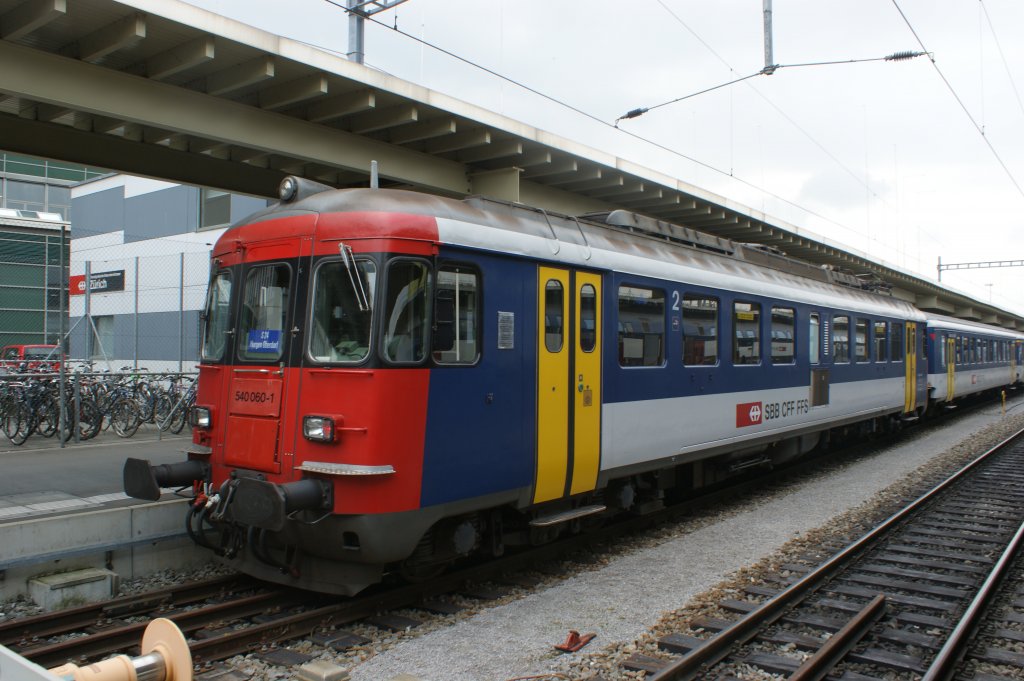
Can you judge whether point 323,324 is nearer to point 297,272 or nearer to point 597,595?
point 297,272

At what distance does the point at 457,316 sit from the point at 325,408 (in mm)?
1173

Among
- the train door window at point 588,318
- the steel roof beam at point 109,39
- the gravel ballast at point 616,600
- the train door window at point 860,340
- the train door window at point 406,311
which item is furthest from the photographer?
the train door window at point 860,340

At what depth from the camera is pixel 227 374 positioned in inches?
247

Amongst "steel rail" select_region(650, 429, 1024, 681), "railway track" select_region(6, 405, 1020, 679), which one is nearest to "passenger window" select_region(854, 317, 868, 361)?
"steel rail" select_region(650, 429, 1024, 681)

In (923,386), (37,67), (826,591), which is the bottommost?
(826,591)

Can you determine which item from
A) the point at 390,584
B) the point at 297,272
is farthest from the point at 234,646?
the point at 297,272

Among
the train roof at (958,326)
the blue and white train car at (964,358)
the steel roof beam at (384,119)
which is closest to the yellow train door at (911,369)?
the blue and white train car at (964,358)

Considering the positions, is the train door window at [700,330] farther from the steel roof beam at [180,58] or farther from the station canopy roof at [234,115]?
the steel roof beam at [180,58]

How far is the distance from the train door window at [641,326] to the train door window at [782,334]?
3.02 m

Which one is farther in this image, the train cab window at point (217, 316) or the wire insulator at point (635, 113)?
the wire insulator at point (635, 113)

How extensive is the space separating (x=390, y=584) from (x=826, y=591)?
12.0 ft

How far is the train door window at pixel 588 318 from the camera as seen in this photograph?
7.07 metres

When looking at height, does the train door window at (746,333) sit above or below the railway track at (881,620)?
above

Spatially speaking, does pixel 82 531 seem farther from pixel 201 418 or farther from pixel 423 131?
pixel 423 131
